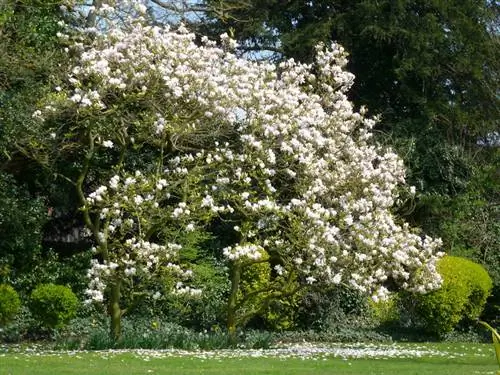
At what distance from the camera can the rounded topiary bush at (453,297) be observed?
16.6 m

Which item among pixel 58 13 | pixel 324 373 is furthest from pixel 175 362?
pixel 58 13

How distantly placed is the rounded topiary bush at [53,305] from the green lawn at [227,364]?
210cm

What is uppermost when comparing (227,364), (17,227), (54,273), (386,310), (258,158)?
(258,158)

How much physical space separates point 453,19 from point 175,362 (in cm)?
1249

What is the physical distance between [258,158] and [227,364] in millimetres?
4378

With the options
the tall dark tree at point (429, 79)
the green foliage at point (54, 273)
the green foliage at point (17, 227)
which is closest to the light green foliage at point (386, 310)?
the tall dark tree at point (429, 79)

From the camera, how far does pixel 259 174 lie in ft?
47.9

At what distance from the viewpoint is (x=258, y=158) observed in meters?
14.1

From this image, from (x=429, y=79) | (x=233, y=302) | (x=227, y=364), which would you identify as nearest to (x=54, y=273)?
(x=233, y=302)

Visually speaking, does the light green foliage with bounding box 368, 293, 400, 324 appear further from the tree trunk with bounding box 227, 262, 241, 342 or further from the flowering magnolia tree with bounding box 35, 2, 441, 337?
the tree trunk with bounding box 227, 262, 241, 342

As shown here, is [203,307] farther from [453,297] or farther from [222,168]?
[453,297]

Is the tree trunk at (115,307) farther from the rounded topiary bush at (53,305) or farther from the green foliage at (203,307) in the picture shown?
the green foliage at (203,307)

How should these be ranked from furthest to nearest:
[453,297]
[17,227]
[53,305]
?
[453,297] → [17,227] → [53,305]

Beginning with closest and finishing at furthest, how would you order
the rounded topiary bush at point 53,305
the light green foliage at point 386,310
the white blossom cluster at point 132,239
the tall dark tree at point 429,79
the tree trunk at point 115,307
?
the white blossom cluster at point 132,239 → the tree trunk at point 115,307 → the rounded topiary bush at point 53,305 → the light green foliage at point 386,310 → the tall dark tree at point 429,79
